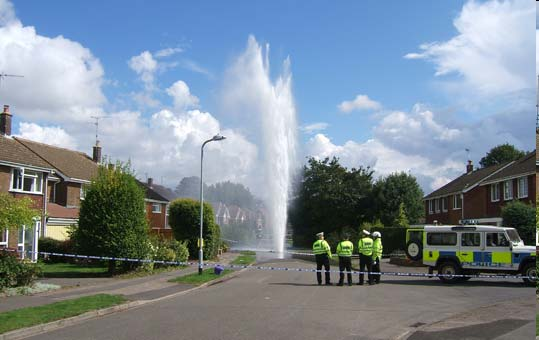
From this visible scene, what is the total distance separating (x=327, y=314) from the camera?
12.4 metres

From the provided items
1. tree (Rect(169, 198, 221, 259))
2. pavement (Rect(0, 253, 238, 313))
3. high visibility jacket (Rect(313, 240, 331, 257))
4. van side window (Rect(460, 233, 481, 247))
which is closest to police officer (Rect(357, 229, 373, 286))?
high visibility jacket (Rect(313, 240, 331, 257))

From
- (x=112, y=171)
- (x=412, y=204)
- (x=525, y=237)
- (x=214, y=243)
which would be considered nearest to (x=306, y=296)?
(x=525, y=237)

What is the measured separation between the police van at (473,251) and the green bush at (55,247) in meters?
19.0

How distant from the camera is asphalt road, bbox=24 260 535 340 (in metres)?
10.3

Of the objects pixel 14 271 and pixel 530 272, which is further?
pixel 530 272

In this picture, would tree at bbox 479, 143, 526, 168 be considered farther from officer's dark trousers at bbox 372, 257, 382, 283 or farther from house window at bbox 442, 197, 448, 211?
officer's dark trousers at bbox 372, 257, 382, 283

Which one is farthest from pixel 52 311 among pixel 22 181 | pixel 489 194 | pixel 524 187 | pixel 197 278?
pixel 489 194

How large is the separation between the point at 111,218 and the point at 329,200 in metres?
42.1

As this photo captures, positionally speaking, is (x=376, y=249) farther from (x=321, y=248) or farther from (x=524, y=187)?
(x=524, y=187)

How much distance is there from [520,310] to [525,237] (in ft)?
27.9

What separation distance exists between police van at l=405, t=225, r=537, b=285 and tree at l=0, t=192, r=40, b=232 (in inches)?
526

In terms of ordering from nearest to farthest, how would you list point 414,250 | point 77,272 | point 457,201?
1. point 414,250
2. point 77,272
3. point 457,201

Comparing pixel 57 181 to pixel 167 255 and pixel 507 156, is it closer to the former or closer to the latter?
pixel 167 255

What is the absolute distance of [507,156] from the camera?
74250 millimetres
